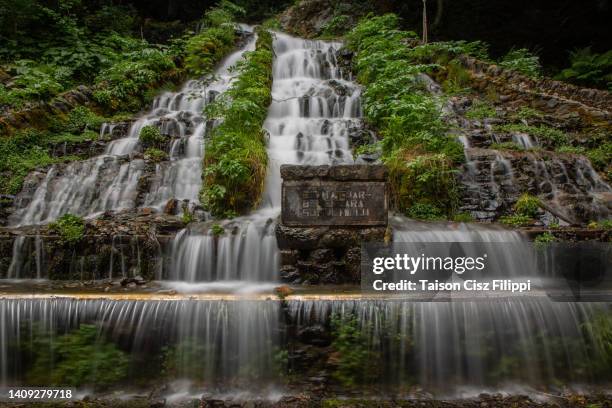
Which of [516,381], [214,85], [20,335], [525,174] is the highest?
[214,85]

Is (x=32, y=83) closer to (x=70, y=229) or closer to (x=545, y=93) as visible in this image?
(x=70, y=229)

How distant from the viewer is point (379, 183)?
18.1 feet

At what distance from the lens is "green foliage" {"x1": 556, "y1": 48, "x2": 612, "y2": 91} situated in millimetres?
13406

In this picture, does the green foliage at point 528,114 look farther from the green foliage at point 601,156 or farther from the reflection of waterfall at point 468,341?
the reflection of waterfall at point 468,341

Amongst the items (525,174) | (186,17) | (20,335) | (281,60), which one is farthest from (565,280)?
(186,17)

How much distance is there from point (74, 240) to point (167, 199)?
2182 mm

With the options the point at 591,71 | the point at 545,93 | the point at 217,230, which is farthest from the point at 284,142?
the point at 591,71

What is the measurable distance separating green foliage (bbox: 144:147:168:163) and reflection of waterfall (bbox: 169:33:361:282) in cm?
232

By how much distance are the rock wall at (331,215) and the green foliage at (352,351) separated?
1.29 m

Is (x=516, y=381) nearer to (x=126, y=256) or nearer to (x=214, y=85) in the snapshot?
(x=126, y=256)

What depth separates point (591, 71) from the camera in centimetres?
1352

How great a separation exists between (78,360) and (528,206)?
6.87 metres

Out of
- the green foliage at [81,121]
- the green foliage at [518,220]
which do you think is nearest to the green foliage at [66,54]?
the green foliage at [81,121]

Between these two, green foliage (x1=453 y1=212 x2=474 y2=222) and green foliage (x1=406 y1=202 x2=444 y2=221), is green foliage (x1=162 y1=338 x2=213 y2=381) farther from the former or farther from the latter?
green foliage (x1=453 y1=212 x2=474 y2=222)
